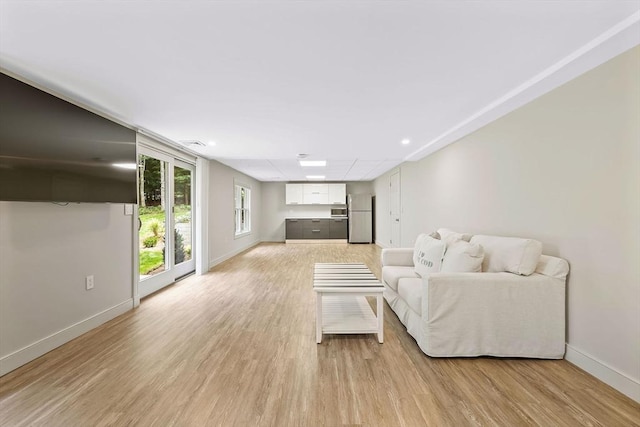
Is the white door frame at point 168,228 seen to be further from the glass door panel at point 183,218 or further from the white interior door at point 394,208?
the white interior door at point 394,208

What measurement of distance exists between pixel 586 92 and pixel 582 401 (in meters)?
2.06

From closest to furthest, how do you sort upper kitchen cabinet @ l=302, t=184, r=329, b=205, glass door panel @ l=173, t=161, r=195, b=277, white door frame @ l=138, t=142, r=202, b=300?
white door frame @ l=138, t=142, r=202, b=300 → glass door panel @ l=173, t=161, r=195, b=277 → upper kitchen cabinet @ l=302, t=184, r=329, b=205

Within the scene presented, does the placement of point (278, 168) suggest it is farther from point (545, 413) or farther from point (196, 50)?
point (545, 413)

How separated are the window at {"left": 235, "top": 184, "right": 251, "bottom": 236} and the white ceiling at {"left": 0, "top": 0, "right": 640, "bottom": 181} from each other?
4508mm

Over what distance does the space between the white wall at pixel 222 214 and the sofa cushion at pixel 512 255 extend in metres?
4.68

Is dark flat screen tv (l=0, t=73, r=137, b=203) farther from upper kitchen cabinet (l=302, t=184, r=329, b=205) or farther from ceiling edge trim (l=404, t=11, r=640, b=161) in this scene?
upper kitchen cabinet (l=302, t=184, r=329, b=205)

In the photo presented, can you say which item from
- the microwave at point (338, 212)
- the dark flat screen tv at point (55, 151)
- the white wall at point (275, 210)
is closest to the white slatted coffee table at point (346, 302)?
the dark flat screen tv at point (55, 151)

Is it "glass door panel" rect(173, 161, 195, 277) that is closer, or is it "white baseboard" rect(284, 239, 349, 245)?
"glass door panel" rect(173, 161, 195, 277)

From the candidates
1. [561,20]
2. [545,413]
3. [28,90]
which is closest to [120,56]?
[28,90]

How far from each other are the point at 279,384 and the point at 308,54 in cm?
221

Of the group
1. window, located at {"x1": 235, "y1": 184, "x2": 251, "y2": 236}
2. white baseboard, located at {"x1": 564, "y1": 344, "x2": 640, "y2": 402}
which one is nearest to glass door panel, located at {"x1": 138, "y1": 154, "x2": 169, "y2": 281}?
window, located at {"x1": 235, "y1": 184, "x2": 251, "y2": 236}

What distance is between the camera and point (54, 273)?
7.70 ft

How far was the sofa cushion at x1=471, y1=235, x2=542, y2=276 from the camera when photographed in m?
2.14

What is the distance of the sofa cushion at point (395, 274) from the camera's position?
2956 millimetres
